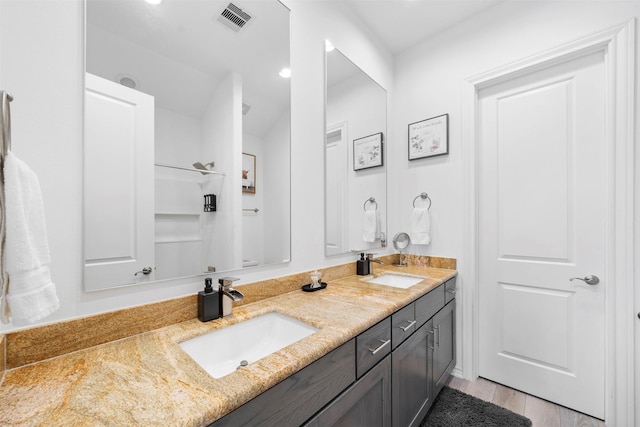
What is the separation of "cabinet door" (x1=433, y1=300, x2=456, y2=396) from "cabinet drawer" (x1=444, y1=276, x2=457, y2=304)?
4 centimetres

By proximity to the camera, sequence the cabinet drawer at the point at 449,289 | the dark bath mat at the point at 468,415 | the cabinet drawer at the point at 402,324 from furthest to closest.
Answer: the cabinet drawer at the point at 449,289 < the dark bath mat at the point at 468,415 < the cabinet drawer at the point at 402,324

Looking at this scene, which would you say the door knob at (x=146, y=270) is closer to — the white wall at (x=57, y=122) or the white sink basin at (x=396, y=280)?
the white wall at (x=57, y=122)

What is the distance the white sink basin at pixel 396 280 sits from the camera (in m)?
1.89

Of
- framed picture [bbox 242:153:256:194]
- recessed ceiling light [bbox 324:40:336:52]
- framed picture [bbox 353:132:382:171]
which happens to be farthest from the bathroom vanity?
recessed ceiling light [bbox 324:40:336:52]

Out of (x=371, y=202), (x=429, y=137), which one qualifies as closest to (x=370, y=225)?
(x=371, y=202)

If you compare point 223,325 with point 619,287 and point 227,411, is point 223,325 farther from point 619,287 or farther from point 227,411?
point 619,287

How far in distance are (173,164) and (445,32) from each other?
2272mm

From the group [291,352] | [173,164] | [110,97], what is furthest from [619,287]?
[110,97]

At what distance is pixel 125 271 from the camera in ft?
3.09

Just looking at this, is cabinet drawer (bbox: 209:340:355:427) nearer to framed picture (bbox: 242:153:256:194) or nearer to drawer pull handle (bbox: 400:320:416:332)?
drawer pull handle (bbox: 400:320:416:332)

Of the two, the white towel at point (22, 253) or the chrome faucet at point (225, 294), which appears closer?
the white towel at point (22, 253)

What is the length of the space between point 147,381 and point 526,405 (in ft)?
7.21

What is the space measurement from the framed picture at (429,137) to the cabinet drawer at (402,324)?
1305mm

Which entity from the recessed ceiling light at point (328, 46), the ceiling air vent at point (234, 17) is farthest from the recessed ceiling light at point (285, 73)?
the recessed ceiling light at point (328, 46)
